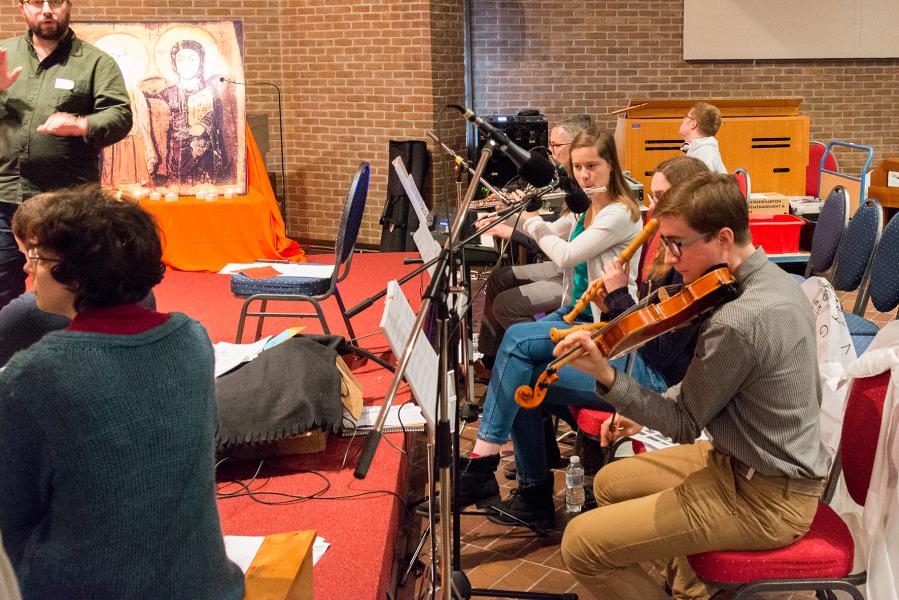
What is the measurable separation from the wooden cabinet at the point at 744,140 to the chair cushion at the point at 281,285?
12.2ft

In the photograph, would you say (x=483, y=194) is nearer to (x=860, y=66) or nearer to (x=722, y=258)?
(x=722, y=258)

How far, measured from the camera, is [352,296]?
6031 millimetres

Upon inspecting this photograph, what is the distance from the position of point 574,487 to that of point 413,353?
1710 mm

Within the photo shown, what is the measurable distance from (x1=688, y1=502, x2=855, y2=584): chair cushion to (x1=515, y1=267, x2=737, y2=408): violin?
0.55 metres

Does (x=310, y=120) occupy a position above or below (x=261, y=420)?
above

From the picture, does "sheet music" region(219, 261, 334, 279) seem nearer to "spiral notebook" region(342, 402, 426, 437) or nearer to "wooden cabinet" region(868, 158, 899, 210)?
"spiral notebook" region(342, 402, 426, 437)

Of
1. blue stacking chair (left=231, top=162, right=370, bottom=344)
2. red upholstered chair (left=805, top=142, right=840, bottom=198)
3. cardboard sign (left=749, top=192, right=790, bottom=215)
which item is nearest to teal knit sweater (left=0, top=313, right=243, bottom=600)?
blue stacking chair (left=231, top=162, right=370, bottom=344)

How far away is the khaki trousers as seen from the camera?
2236 mm

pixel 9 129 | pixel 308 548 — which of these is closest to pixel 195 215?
pixel 9 129

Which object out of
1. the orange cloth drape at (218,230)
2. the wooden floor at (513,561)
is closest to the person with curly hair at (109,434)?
the wooden floor at (513,561)

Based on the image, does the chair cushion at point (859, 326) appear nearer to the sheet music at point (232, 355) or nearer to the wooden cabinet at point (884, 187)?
the sheet music at point (232, 355)

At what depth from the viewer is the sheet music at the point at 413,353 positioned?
1982 mm

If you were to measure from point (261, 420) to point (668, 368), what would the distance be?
1320mm

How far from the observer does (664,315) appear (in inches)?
88.7
